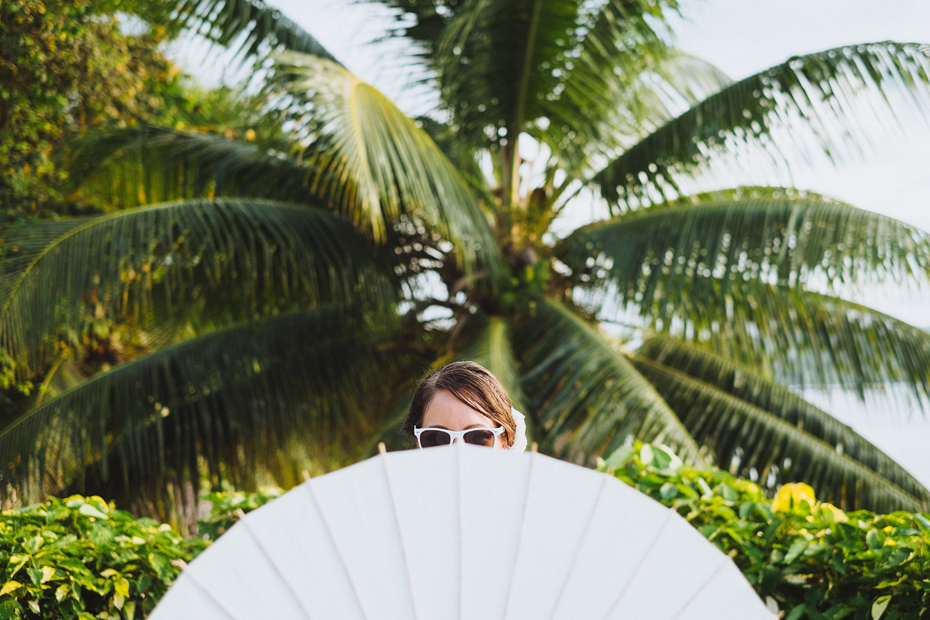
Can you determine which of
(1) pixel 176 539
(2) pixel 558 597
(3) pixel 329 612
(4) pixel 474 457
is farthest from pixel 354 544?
(1) pixel 176 539

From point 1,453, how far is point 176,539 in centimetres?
255

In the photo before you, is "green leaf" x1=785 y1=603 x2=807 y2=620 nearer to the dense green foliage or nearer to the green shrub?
the green shrub

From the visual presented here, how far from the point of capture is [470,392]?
1.94 meters

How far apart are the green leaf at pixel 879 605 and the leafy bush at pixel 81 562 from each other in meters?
A: 2.21

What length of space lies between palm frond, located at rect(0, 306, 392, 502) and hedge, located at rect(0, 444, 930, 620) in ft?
7.63

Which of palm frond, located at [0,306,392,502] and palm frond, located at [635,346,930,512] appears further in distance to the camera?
palm frond, located at [635,346,930,512]

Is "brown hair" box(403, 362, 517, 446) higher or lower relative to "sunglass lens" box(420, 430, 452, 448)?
higher

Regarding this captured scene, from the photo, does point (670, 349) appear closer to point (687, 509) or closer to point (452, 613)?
point (687, 509)

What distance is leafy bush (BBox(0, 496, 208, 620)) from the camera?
2.25 metres

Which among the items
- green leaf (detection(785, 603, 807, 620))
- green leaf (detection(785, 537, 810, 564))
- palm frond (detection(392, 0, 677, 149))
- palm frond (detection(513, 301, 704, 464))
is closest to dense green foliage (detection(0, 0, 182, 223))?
palm frond (detection(392, 0, 677, 149))

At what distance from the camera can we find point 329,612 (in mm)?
1290

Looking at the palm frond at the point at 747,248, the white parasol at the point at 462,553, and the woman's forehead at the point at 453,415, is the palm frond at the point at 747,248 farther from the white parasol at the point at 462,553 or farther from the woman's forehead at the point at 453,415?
the white parasol at the point at 462,553

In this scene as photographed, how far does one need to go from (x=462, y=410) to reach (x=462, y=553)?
62 cm

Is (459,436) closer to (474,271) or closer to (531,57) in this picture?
(474,271)
